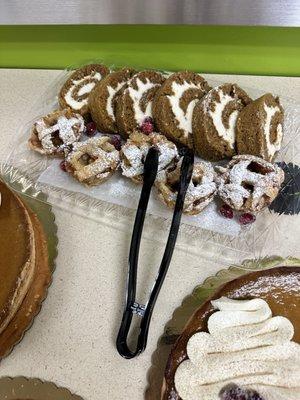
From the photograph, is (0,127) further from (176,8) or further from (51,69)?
(176,8)

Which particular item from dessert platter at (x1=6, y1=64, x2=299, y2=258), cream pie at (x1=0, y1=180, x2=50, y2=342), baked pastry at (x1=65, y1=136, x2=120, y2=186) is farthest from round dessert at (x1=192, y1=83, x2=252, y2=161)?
cream pie at (x1=0, y1=180, x2=50, y2=342)

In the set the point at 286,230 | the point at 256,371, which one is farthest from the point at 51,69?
the point at 256,371

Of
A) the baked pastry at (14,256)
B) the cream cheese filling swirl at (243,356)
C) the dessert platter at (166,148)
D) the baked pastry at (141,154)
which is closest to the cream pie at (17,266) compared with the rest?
the baked pastry at (14,256)

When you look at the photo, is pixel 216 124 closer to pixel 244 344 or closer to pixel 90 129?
pixel 90 129

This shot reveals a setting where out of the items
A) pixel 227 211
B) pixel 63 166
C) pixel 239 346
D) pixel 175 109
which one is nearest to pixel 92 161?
pixel 63 166

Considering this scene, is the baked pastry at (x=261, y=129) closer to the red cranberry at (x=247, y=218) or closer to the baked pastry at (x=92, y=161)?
the red cranberry at (x=247, y=218)

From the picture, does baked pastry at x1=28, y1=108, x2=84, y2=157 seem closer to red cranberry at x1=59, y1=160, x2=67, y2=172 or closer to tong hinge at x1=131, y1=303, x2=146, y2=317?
red cranberry at x1=59, y1=160, x2=67, y2=172
